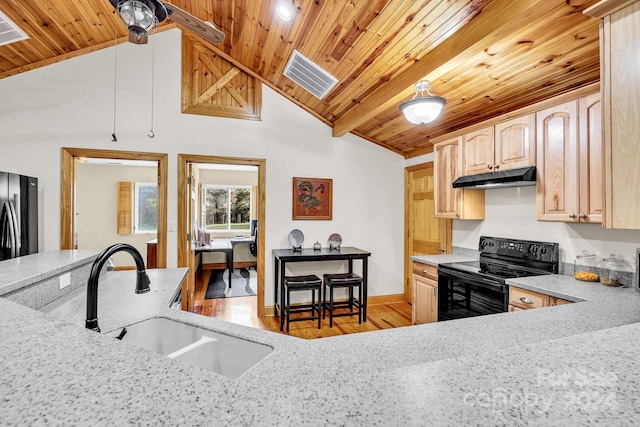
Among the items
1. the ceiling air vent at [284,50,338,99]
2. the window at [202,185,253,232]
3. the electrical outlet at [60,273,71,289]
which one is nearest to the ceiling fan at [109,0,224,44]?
the ceiling air vent at [284,50,338,99]

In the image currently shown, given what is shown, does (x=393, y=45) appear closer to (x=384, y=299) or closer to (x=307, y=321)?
(x=307, y=321)

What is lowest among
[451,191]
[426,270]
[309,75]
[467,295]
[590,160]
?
[467,295]

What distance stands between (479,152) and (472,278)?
4.10ft

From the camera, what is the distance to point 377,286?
430 centimetres

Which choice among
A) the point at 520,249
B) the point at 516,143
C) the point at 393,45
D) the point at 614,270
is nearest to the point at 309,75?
the point at 393,45

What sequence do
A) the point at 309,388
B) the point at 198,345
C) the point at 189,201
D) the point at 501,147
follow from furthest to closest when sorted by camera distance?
1. the point at 189,201
2. the point at 501,147
3. the point at 198,345
4. the point at 309,388

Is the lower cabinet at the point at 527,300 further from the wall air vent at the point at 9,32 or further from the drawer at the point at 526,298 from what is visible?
the wall air vent at the point at 9,32

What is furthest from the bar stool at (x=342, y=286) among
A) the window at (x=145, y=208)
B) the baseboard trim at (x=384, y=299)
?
the window at (x=145, y=208)

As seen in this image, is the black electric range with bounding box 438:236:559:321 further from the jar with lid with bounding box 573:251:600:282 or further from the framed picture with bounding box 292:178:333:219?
the framed picture with bounding box 292:178:333:219

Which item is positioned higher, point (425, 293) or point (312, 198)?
point (312, 198)

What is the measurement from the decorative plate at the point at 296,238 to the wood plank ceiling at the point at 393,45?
1.48 meters

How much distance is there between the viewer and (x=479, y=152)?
9.45ft

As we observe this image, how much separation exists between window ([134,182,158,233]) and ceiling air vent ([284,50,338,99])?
15.4 ft

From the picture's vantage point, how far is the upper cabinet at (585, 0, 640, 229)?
4.30 ft
